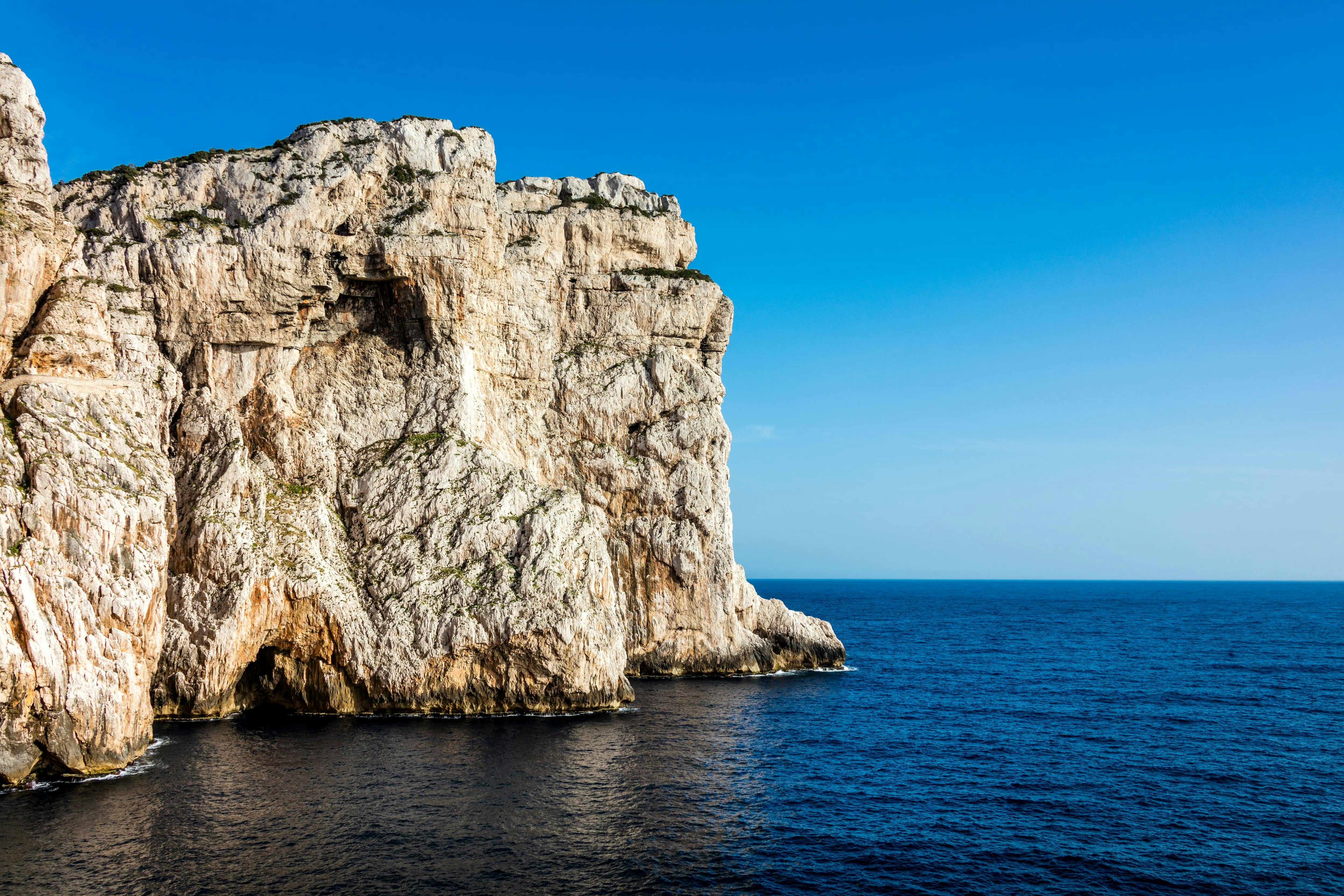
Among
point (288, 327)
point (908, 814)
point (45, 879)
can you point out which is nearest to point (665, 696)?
point (908, 814)

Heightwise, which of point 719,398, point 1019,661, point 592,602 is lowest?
point 1019,661

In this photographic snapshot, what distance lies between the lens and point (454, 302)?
58.3 meters

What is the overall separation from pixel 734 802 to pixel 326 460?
109 ft

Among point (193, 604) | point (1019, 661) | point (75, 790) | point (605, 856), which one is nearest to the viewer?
point (605, 856)

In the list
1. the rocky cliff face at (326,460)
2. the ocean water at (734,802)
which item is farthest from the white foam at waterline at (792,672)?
the ocean water at (734,802)

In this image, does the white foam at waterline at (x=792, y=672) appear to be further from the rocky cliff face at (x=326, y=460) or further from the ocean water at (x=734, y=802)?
the ocean water at (x=734, y=802)

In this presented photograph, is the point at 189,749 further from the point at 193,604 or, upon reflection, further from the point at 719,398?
the point at 719,398

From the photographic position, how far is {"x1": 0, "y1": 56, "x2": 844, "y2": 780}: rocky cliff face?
117 feet

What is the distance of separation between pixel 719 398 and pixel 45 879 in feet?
178

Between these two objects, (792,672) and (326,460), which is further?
(792,672)

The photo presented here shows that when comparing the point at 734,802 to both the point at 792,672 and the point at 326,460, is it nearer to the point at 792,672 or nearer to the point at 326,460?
the point at 326,460

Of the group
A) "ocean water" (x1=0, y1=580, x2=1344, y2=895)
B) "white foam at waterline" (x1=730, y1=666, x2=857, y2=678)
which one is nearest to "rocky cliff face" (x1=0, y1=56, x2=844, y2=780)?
"white foam at waterline" (x1=730, y1=666, x2=857, y2=678)

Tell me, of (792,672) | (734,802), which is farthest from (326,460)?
(792,672)

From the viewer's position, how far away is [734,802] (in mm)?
35281
